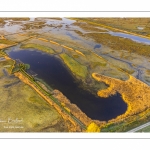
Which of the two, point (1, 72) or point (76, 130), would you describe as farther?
point (1, 72)

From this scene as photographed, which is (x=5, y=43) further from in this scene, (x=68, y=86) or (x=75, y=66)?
(x=68, y=86)

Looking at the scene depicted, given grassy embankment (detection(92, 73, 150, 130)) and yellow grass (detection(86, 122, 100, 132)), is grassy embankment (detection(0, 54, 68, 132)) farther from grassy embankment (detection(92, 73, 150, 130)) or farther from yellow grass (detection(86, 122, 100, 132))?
grassy embankment (detection(92, 73, 150, 130))

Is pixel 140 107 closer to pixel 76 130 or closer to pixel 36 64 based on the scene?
pixel 76 130

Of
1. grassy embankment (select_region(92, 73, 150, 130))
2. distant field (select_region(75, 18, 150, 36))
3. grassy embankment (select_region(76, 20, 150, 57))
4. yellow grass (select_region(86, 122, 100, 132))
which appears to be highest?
distant field (select_region(75, 18, 150, 36))

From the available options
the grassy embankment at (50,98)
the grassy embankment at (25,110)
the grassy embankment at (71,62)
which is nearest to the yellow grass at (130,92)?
the grassy embankment at (71,62)

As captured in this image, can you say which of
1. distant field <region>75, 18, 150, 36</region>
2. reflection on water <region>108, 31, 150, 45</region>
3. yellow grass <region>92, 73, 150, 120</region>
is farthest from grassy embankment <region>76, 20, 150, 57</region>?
yellow grass <region>92, 73, 150, 120</region>

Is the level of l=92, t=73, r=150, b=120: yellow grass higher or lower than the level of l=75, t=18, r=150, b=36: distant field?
lower
